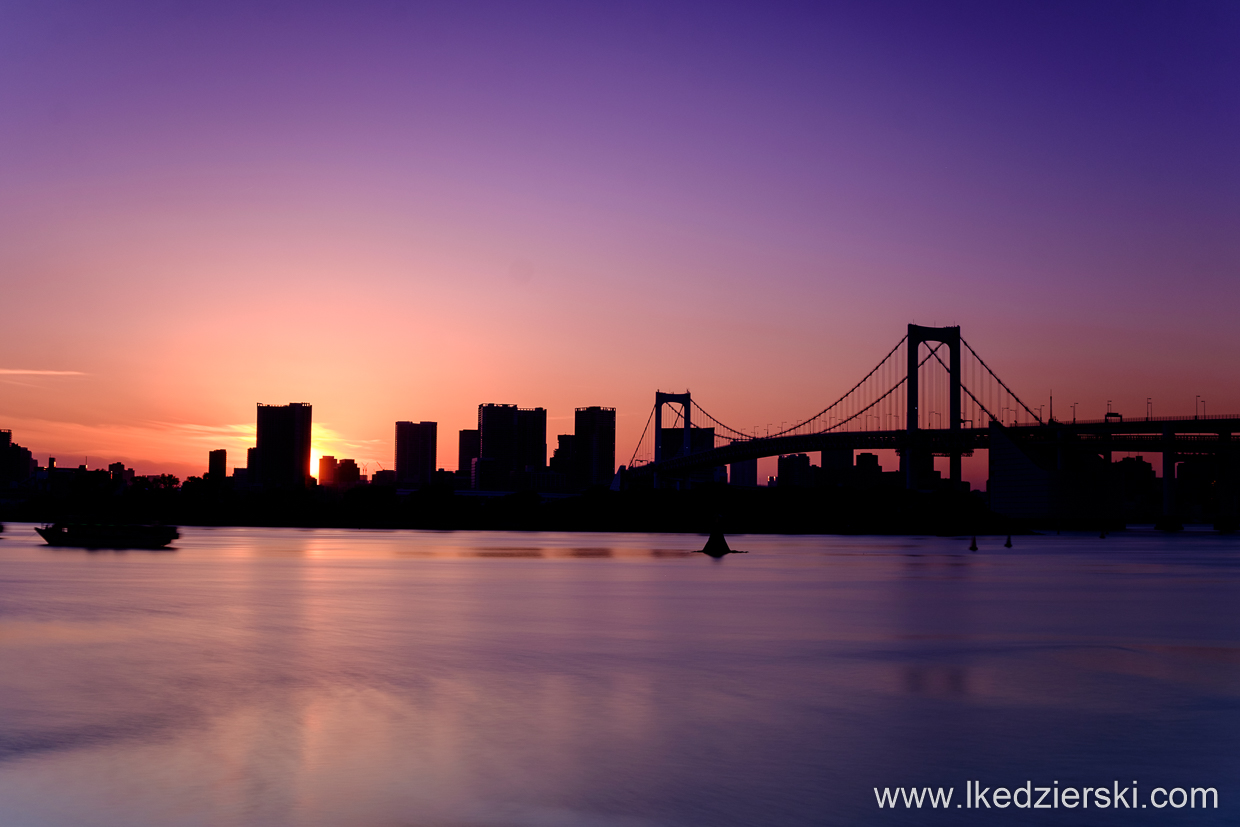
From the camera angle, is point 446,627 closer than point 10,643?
No

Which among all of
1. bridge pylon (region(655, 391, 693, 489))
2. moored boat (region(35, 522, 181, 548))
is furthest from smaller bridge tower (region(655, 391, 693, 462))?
moored boat (region(35, 522, 181, 548))

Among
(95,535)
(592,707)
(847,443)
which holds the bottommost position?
(95,535)

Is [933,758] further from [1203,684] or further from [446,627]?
[446,627]

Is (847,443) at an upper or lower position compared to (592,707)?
upper

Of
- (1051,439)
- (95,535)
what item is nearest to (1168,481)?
(1051,439)

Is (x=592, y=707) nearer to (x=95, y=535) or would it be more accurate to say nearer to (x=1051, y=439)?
(x=95, y=535)

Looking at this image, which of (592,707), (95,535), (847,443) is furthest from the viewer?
(847,443)

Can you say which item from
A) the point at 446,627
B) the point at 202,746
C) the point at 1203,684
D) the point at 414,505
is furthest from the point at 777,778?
the point at 414,505

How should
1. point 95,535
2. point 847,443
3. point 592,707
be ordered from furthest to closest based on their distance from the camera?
point 847,443 → point 95,535 → point 592,707
